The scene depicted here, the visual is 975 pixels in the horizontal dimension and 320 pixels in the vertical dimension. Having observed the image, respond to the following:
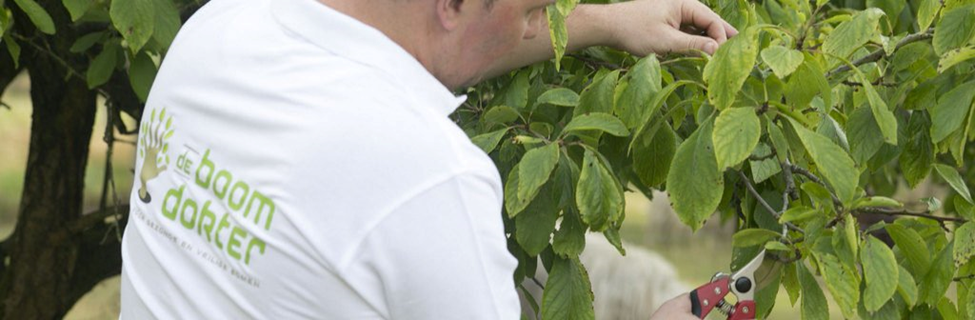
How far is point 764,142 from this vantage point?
179cm

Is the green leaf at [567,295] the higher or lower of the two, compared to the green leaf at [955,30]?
lower

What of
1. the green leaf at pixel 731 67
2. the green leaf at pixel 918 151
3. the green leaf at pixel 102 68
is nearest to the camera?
the green leaf at pixel 731 67

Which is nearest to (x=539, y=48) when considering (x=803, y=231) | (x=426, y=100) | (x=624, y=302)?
(x=803, y=231)

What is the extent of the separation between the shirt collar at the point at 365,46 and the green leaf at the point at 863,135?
73cm

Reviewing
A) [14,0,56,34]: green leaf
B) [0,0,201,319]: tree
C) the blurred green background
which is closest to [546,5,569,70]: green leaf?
[14,0,56,34]: green leaf

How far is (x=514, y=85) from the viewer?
1883 mm

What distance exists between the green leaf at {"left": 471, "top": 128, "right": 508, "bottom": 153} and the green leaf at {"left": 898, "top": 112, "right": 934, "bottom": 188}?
663 mm

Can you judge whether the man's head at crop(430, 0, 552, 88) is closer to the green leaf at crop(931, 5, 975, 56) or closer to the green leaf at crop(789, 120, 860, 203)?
the green leaf at crop(789, 120, 860, 203)

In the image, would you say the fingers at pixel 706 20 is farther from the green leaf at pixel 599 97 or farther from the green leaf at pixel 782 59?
the green leaf at pixel 782 59

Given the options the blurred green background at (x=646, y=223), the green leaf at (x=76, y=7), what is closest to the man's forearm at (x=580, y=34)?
the green leaf at (x=76, y=7)

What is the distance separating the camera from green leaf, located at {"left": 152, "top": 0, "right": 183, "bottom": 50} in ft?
6.71

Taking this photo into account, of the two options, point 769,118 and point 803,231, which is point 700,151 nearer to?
point 769,118

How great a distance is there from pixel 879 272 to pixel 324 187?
0.75 m

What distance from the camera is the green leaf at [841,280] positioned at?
151 cm
